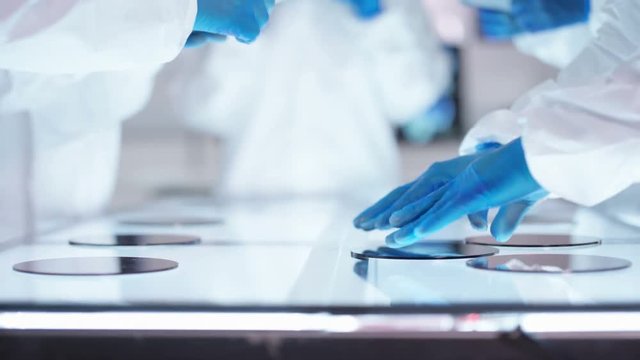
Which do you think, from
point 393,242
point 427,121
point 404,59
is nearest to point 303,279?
point 393,242

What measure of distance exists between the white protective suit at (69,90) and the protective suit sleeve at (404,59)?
2.55 ft

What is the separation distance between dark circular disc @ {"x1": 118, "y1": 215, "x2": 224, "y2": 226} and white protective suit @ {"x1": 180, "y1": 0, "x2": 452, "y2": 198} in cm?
48

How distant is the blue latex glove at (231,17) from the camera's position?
3.15 ft

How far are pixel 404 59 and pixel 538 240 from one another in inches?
Answer: 44.3

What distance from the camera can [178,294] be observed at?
64cm

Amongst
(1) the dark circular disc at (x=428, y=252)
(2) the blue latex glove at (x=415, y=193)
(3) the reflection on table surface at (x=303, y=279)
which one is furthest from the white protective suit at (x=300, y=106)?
(1) the dark circular disc at (x=428, y=252)

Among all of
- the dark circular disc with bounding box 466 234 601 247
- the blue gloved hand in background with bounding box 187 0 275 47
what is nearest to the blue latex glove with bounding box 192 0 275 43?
the blue gloved hand in background with bounding box 187 0 275 47

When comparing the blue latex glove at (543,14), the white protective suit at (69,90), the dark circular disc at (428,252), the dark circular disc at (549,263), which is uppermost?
the blue latex glove at (543,14)

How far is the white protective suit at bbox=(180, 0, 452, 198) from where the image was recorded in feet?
6.06

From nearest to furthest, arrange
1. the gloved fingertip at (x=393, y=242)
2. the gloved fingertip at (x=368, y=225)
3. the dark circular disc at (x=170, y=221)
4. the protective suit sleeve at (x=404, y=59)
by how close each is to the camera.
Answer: the gloved fingertip at (x=393, y=242) < the gloved fingertip at (x=368, y=225) < the dark circular disc at (x=170, y=221) < the protective suit sleeve at (x=404, y=59)

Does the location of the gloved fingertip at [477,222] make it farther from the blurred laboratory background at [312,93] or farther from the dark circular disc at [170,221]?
the blurred laboratory background at [312,93]

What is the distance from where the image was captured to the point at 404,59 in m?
2.03

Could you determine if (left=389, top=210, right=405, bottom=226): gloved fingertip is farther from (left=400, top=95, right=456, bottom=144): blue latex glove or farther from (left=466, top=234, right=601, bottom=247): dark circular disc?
(left=400, top=95, right=456, bottom=144): blue latex glove

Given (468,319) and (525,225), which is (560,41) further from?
(468,319)
